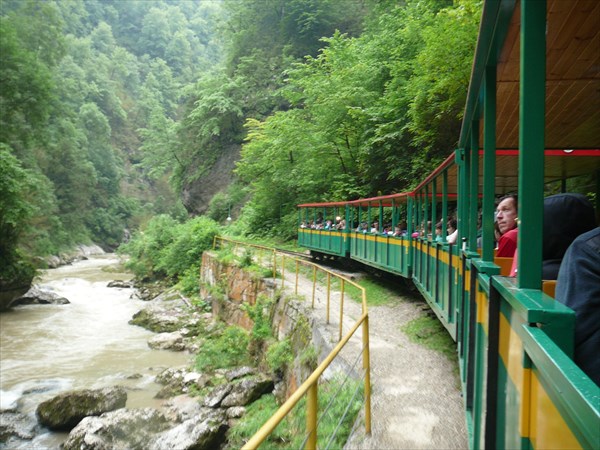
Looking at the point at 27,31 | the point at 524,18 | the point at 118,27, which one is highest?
the point at 118,27

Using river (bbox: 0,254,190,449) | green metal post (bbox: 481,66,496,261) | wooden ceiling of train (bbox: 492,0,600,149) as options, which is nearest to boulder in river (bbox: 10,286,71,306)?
river (bbox: 0,254,190,449)

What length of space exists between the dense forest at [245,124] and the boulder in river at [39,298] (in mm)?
1435

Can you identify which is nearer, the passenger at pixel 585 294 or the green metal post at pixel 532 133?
the passenger at pixel 585 294

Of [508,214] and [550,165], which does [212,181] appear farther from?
[508,214]

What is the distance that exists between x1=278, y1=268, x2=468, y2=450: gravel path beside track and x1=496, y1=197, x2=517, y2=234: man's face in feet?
6.97

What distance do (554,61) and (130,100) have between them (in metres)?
89.1

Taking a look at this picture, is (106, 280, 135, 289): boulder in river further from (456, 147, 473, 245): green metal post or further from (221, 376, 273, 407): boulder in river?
(456, 147, 473, 245): green metal post

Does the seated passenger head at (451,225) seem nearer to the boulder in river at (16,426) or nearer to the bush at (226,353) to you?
the bush at (226,353)


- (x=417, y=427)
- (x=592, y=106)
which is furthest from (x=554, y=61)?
(x=417, y=427)

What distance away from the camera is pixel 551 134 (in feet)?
15.0

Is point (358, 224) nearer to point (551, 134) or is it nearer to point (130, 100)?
point (551, 134)

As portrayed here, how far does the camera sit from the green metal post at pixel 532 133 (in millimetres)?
1581

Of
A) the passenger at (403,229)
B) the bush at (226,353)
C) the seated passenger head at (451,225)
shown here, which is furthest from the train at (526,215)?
the bush at (226,353)

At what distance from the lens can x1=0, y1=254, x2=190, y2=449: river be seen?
37.4 feet
